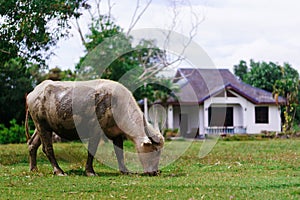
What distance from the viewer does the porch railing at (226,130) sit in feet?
131

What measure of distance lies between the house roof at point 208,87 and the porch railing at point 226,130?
2.34 meters

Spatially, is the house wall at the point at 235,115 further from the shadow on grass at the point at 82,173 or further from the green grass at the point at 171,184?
the shadow on grass at the point at 82,173

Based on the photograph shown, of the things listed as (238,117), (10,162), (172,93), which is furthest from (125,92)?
(238,117)

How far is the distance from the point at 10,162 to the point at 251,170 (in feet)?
25.4

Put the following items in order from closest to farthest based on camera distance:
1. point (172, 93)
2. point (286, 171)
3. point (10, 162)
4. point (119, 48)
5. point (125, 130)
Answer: point (125, 130), point (286, 171), point (10, 162), point (119, 48), point (172, 93)

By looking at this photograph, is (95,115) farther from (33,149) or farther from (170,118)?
(170,118)

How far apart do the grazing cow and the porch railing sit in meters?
28.5

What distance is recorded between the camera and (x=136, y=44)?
3097 centimetres

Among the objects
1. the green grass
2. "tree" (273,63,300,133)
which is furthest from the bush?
the green grass

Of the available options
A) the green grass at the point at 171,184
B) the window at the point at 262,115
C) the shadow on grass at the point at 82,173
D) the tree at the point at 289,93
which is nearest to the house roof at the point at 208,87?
the window at the point at 262,115

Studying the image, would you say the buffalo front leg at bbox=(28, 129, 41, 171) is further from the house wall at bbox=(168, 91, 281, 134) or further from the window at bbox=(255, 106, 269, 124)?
the window at bbox=(255, 106, 269, 124)

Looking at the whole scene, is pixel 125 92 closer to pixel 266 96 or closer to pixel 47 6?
pixel 47 6

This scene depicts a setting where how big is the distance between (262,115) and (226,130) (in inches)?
Answer: 167

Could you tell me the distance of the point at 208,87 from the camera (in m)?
42.8
